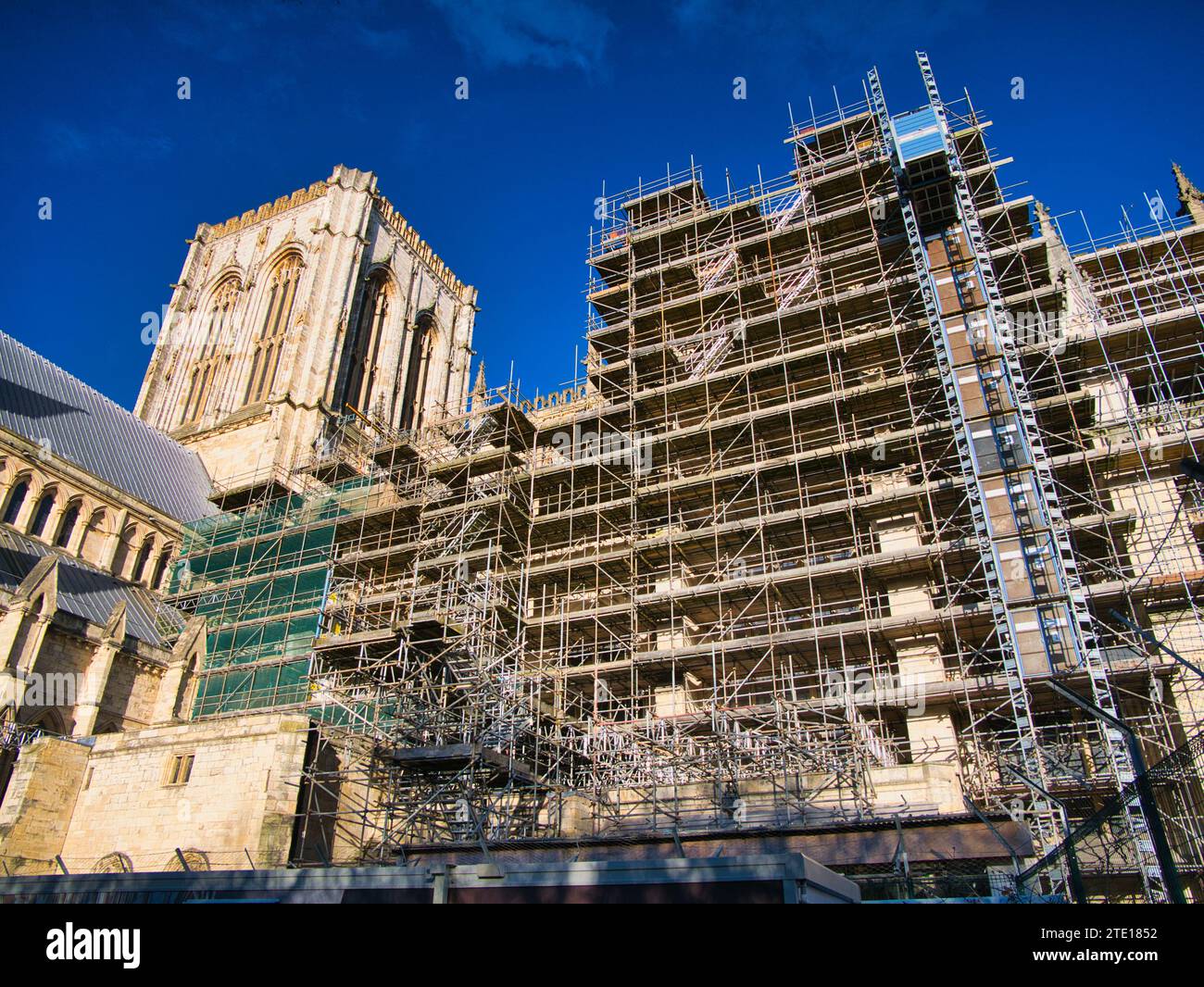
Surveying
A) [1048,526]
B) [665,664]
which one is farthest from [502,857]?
[1048,526]

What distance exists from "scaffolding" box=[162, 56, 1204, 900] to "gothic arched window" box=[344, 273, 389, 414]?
74.7 feet

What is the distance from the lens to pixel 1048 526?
65.0 feet

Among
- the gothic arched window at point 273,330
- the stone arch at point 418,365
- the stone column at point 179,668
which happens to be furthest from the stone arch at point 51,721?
the stone arch at point 418,365

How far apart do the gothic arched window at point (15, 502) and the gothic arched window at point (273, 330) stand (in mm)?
16278

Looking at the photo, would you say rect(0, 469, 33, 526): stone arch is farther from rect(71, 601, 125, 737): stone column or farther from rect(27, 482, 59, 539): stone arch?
rect(71, 601, 125, 737): stone column

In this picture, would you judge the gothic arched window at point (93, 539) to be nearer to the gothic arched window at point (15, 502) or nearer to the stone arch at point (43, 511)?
the stone arch at point (43, 511)

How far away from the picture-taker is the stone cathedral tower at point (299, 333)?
46.2 m

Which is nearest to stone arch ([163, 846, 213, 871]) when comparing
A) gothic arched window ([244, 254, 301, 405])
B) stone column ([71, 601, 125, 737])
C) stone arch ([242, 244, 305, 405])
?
stone column ([71, 601, 125, 737])

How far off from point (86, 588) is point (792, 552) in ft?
81.7
